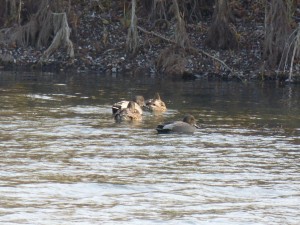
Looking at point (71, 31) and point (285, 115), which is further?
point (71, 31)

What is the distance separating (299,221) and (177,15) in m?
25.1

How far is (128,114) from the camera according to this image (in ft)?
73.5

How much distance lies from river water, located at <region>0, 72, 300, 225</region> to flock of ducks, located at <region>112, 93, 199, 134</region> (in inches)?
10.3

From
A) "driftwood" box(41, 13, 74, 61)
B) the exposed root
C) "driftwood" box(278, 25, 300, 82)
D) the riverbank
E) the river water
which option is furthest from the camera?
"driftwood" box(41, 13, 74, 61)

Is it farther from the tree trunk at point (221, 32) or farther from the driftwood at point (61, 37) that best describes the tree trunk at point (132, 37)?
the tree trunk at point (221, 32)

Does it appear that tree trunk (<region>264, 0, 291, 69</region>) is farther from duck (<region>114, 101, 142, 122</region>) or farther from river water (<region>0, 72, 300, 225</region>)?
duck (<region>114, 101, 142, 122</region>)

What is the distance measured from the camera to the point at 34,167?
15.8 metres

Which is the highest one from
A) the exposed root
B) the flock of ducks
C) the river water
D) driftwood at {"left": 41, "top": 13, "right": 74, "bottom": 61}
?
driftwood at {"left": 41, "top": 13, "right": 74, "bottom": 61}

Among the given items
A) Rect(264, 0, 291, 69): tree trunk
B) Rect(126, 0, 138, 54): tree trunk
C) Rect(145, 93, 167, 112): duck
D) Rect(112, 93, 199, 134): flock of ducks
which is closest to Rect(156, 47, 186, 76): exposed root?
Rect(126, 0, 138, 54): tree trunk

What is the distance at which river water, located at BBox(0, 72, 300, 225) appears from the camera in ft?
41.9

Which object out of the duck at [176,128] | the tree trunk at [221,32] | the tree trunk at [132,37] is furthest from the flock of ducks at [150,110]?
the tree trunk at [221,32]

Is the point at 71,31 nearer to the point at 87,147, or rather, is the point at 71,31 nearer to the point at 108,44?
the point at 108,44

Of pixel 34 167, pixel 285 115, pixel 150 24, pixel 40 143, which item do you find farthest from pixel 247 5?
pixel 34 167

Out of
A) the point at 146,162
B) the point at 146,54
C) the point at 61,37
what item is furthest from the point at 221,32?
the point at 146,162
